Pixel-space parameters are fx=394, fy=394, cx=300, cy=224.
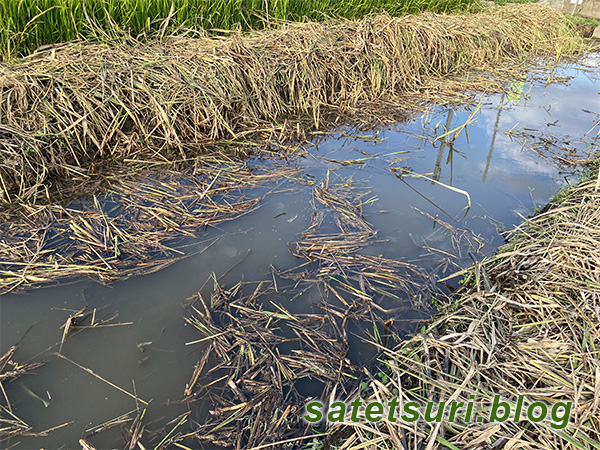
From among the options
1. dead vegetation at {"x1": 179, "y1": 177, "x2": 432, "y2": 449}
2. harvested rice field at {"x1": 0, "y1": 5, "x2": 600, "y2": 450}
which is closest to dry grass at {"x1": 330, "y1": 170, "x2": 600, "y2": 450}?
harvested rice field at {"x1": 0, "y1": 5, "x2": 600, "y2": 450}

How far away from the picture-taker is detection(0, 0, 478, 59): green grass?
10.9 feet

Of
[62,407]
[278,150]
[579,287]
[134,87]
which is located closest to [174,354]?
[62,407]

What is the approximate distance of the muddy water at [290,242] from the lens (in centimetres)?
165

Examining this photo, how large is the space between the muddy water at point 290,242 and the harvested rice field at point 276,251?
0.04 ft

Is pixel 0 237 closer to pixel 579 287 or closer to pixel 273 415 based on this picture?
pixel 273 415

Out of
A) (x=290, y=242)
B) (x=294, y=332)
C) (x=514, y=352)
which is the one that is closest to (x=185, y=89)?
(x=290, y=242)

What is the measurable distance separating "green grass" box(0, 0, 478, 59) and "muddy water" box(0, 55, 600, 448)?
195 centimetres

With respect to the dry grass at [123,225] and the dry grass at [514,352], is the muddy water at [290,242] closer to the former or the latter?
the dry grass at [123,225]

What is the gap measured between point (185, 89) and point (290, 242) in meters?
1.88

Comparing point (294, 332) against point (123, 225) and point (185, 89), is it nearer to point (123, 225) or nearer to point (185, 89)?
point (123, 225)

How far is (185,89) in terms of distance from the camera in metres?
3.49

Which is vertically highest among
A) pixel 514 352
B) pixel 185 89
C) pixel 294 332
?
pixel 185 89

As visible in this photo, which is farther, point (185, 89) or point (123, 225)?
point (185, 89)

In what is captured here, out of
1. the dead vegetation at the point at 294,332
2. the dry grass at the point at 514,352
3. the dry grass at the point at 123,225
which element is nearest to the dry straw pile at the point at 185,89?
the dry grass at the point at 123,225
